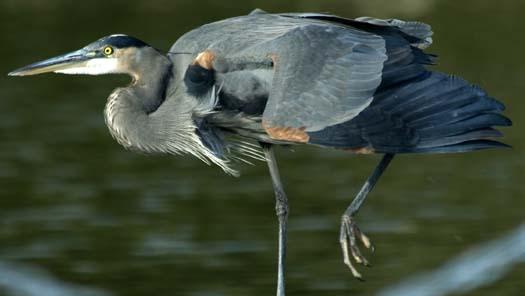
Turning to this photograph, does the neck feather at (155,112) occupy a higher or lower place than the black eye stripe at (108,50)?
lower

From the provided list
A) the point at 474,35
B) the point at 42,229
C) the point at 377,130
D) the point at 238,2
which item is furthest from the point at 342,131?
the point at 238,2

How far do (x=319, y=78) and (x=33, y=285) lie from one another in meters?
2.74

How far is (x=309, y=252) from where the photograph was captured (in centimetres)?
1024

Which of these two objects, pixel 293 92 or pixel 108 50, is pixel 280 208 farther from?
A: pixel 108 50

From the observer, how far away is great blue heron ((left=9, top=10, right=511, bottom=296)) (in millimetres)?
7672

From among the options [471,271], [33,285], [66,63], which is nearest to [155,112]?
[66,63]

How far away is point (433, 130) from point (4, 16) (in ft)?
53.4

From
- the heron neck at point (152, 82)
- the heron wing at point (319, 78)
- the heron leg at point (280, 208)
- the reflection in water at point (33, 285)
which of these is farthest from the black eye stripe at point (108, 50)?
the reflection in water at point (33, 285)

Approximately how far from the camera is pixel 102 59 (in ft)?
26.4

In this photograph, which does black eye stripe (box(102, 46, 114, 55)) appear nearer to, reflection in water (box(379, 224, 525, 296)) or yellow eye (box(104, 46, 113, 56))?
yellow eye (box(104, 46, 113, 56))

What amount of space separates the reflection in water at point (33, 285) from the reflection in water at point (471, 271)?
75.9 inches

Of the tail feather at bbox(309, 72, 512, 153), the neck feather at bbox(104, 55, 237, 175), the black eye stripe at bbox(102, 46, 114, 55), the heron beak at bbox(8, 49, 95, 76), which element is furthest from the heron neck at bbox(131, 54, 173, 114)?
the tail feather at bbox(309, 72, 512, 153)

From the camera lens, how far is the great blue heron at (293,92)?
7672 mm

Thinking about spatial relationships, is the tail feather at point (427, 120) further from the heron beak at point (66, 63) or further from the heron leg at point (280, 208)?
the heron beak at point (66, 63)
